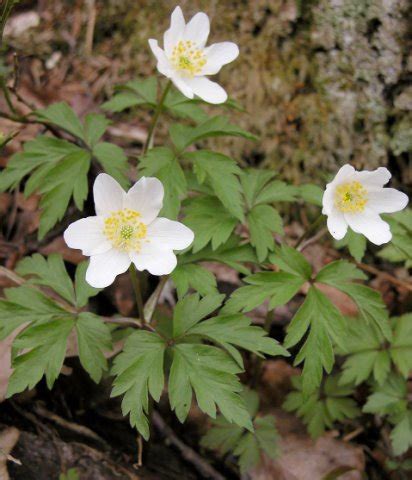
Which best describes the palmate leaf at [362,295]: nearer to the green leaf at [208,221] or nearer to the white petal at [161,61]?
the green leaf at [208,221]

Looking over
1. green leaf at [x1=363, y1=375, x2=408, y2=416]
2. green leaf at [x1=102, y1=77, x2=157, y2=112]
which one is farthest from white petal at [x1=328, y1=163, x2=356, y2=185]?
green leaf at [x1=363, y1=375, x2=408, y2=416]

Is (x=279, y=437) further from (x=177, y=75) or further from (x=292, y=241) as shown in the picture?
(x=177, y=75)

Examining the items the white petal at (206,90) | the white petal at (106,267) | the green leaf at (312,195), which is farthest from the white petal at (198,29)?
the white petal at (106,267)

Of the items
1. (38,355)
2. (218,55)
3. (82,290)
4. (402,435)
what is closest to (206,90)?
(218,55)

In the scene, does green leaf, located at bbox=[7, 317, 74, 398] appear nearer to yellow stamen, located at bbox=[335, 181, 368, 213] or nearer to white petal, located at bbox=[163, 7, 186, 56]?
yellow stamen, located at bbox=[335, 181, 368, 213]

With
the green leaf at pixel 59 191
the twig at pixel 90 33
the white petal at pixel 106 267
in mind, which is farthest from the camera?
the twig at pixel 90 33

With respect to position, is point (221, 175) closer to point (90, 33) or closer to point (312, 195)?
point (312, 195)
